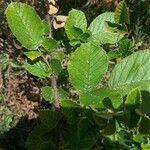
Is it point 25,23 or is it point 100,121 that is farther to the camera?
point 25,23

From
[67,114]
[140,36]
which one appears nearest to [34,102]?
[140,36]

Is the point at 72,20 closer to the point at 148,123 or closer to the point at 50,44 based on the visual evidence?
the point at 50,44

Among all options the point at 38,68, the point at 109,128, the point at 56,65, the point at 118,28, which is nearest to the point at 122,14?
the point at 118,28

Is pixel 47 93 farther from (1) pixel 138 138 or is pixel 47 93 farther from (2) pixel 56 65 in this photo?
(1) pixel 138 138

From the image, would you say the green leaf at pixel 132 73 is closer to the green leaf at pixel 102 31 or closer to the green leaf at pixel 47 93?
the green leaf at pixel 47 93

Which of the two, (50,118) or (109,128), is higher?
(109,128)

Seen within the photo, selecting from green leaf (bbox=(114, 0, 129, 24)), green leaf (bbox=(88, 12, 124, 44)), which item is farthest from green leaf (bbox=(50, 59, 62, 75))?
green leaf (bbox=(88, 12, 124, 44))
